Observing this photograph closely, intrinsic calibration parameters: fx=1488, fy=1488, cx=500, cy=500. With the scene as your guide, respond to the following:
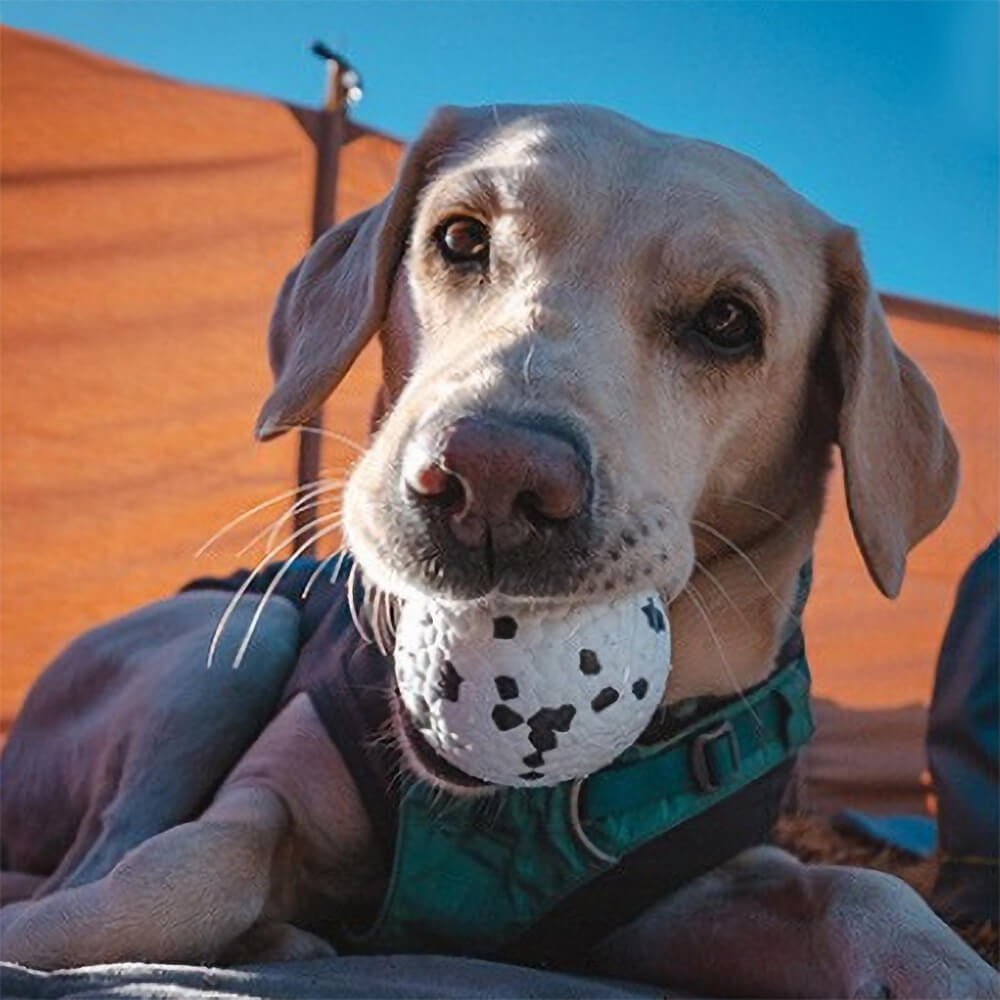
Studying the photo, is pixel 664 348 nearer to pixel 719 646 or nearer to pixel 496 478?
pixel 719 646

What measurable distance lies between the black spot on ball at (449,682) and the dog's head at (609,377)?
87 mm

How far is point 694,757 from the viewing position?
5.74ft

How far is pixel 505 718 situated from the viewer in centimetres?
140

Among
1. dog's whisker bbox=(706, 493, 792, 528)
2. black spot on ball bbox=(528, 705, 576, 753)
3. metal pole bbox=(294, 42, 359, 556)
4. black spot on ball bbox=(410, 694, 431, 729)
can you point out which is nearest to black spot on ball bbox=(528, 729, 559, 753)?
black spot on ball bbox=(528, 705, 576, 753)

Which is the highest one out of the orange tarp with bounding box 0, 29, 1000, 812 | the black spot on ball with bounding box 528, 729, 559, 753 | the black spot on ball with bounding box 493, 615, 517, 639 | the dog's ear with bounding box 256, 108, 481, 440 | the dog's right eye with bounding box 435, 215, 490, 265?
the dog's right eye with bounding box 435, 215, 490, 265

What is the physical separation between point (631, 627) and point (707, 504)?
0.38 m

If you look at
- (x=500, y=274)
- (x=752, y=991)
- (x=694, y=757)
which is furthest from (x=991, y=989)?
(x=500, y=274)

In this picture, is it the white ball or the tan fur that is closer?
the white ball

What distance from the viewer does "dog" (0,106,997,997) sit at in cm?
140

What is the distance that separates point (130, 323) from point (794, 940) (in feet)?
9.30

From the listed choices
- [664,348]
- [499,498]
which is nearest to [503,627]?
[499,498]

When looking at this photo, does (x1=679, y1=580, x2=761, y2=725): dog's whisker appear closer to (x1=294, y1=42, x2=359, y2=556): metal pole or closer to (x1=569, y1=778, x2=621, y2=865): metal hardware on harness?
(x1=569, y1=778, x2=621, y2=865): metal hardware on harness

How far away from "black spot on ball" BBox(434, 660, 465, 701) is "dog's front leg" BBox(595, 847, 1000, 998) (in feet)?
1.71

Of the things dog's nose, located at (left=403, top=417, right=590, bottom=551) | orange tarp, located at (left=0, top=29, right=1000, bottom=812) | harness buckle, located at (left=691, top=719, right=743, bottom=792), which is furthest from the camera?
orange tarp, located at (left=0, top=29, right=1000, bottom=812)
